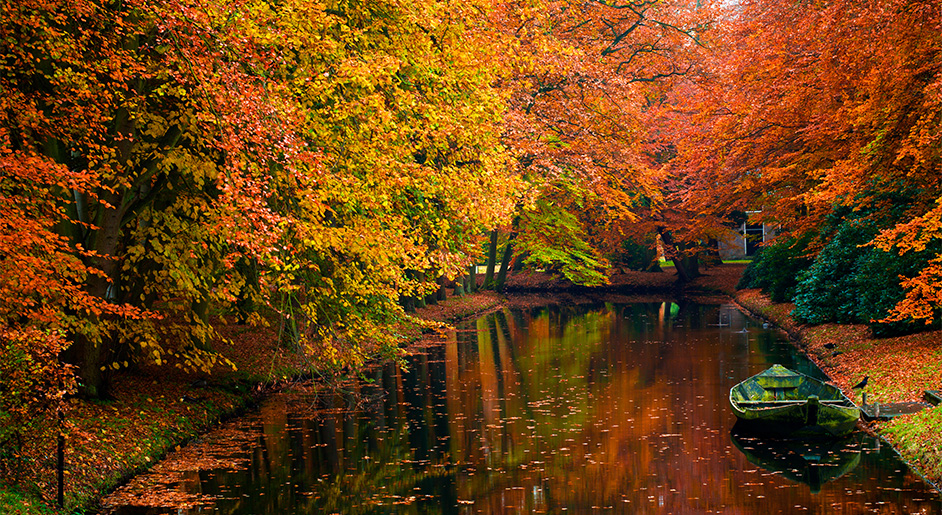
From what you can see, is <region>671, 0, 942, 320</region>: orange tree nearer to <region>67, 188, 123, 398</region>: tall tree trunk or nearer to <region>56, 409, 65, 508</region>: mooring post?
<region>56, 409, 65, 508</region>: mooring post

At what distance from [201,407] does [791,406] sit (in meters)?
10.6

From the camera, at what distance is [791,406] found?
14062 mm

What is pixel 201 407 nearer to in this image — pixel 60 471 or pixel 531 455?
pixel 60 471

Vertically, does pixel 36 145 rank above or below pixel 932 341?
above

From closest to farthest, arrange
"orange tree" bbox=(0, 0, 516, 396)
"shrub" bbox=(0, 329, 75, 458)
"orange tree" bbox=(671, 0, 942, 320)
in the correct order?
1. "shrub" bbox=(0, 329, 75, 458)
2. "orange tree" bbox=(0, 0, 516, 396)
3. "orange tree" bbox=(671, 0, 942, 320)

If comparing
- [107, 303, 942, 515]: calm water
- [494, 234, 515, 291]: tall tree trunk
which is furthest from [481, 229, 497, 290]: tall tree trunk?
[107, 303, 942, 515]: calm water

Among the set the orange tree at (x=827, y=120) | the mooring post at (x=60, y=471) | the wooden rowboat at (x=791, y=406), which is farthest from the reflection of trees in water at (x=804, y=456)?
the mooring post at (x=60, y=471)

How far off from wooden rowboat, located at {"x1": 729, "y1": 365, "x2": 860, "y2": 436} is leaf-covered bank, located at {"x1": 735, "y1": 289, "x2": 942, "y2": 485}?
2.41ft

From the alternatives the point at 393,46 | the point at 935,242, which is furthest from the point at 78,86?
the point at 935,242

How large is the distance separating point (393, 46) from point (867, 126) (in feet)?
30.8

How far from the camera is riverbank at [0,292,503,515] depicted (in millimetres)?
9945

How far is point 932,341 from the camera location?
1788 cm

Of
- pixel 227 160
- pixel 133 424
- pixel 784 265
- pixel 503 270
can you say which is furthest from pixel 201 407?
pixel 503 270

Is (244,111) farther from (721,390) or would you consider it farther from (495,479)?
(721,390)
